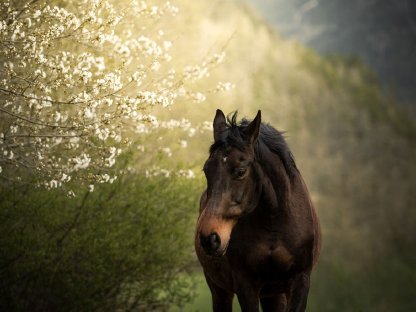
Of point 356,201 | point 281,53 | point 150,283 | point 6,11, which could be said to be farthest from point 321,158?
point 6,11

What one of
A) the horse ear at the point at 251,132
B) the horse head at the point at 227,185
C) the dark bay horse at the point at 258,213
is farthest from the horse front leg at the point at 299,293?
the horse ear at the point at 251,132

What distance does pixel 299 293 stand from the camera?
16.2ft

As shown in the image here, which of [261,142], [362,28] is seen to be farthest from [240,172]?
[362,28]

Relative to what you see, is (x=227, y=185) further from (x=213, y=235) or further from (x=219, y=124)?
(x=219, y=124)

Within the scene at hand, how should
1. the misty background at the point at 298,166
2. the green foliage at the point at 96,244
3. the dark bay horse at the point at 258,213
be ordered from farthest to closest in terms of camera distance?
the misty background at the point at 298,166 → the green foliage at the point at 96,244 → the dark bay horse at the point at 258,213

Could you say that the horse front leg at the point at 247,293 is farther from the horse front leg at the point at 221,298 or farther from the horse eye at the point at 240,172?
the horse front leg at the point at 221,298

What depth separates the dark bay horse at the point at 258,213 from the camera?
4.49 metres

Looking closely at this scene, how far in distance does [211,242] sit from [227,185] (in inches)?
17.2

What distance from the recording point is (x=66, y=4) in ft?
25.7

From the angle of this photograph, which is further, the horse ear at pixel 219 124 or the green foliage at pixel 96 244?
the green foliage at pixel 96 244

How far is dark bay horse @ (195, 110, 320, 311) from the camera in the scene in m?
4.49

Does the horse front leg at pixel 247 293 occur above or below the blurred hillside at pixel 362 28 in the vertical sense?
below

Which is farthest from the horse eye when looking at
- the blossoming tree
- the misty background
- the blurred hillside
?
the blurred hillside

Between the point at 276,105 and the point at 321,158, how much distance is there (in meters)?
4.65
